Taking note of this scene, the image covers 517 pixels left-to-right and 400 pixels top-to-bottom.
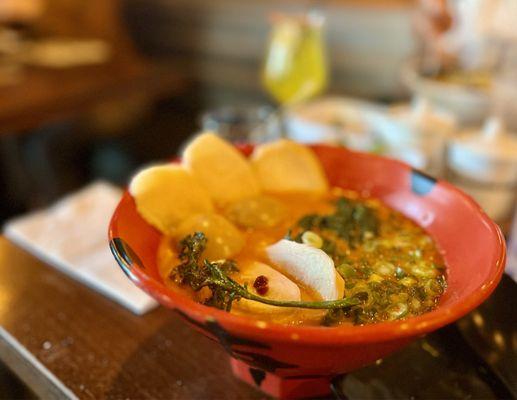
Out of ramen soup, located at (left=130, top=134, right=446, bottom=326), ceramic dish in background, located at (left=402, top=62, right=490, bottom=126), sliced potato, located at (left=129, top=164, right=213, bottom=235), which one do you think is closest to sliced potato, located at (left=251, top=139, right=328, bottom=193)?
ramen soup, located at (left=130, top=134, right=446, bottom=326)

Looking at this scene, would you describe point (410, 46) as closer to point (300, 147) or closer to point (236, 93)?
point (236, 93)

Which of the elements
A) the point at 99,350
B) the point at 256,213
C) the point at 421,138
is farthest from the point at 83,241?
the point at 421,138

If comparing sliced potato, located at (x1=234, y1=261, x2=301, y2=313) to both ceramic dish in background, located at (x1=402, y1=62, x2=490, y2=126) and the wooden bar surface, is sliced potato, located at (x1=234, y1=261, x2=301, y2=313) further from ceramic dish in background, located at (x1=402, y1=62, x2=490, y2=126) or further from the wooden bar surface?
ceramic dish in background, located at (x1=402, y1=62, x2=490, y2=126)

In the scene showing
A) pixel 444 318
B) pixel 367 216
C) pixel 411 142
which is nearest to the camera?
pixel 444 318

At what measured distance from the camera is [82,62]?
9.17 ft

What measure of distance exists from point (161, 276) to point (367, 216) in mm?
402

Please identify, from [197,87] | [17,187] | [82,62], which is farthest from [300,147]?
[197,87]

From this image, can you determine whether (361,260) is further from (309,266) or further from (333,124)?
(333,124)

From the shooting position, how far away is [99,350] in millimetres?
884

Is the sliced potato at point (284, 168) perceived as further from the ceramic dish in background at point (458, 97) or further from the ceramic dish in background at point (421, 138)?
the ceramic dish in background at point (458, 97)

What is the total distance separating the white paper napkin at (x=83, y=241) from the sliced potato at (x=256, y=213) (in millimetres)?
256

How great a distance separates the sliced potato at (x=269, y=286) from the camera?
2.11 feet

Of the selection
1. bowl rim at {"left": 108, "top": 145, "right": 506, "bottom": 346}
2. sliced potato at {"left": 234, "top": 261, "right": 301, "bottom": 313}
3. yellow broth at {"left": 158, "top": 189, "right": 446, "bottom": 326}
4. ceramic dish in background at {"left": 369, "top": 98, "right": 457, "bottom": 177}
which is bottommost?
ceramic dish in background at {"left": 369, "top": 98, "right": 457, "bottom": 177}

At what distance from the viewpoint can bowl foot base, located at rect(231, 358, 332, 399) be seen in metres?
0.76
